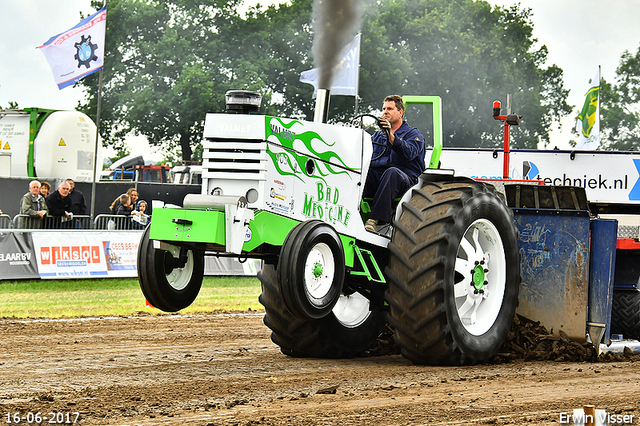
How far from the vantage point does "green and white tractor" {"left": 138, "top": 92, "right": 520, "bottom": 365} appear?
19.1 ft

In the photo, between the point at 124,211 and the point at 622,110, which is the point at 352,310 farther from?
the point at 622,110

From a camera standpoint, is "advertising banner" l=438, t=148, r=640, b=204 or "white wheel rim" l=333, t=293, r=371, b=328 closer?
"white wheel rim" l=333, t=293, r=371, b=328

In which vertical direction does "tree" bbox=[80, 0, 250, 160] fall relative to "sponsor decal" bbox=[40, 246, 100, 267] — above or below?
above

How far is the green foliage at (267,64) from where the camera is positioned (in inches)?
1756

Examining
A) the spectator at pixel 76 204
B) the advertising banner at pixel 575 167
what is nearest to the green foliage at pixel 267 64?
the advertising banner at pixel 575 167

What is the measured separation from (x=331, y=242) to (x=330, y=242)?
0.03 ft

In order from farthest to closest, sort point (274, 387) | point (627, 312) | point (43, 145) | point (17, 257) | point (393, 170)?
1. point (43, 145)
2. point (17, 257)
3. point (627, 312)
4. point (393, 170)
5. point (274, 387)

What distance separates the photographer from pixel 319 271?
5.94 m

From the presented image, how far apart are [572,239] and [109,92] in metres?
40.7

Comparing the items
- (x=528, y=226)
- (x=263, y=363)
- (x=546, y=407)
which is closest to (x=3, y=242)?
(x=263, y=363)

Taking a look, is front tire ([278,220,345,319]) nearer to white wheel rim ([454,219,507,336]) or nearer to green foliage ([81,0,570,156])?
white wheel rim ([454,219,507,336])

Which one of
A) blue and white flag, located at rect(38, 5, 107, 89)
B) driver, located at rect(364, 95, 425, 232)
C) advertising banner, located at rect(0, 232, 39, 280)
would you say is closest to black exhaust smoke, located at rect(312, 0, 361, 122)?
driver, located at rect(364, 95, 425, 232)

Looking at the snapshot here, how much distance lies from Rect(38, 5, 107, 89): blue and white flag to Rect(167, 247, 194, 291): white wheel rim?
1271 cm
